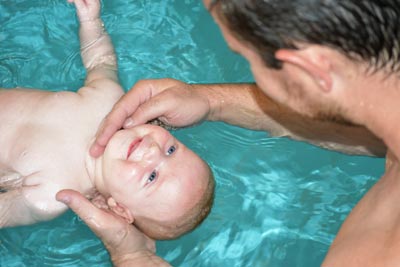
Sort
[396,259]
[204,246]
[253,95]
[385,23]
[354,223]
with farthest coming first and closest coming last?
1. [204,246]
2. [253,95]
3. [354,223]
4. [396,259]
5. [385,23]

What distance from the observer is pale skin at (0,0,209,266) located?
8.20ft

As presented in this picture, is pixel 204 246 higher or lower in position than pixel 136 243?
lower

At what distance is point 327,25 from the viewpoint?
1.55 metres

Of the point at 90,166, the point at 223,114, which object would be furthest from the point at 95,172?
the point at 223,114

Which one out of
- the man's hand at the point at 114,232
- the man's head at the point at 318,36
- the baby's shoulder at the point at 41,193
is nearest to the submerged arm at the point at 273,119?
the man's hand at the point at 114,232

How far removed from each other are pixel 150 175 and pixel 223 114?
45 centimetres

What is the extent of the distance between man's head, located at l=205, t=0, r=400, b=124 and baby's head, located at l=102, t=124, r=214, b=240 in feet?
2.89

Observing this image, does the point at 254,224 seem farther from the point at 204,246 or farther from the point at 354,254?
the point at 354,254

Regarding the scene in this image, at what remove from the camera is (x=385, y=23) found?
160cm

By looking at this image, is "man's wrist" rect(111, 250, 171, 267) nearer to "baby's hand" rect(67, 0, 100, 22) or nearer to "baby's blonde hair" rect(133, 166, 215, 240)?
"baby's blonde hair" rect(133, 166, 215, 240)

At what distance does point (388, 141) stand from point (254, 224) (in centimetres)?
133

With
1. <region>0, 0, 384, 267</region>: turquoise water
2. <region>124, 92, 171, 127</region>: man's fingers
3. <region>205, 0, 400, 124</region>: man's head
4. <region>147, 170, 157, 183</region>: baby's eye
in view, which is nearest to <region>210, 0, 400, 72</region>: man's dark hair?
<region>205, 0, 400, 124</region>: man's head

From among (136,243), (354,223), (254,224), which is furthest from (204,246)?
(354,223)

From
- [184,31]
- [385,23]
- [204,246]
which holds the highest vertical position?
[385,23]
